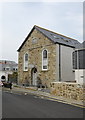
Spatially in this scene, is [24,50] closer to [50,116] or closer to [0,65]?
[50,116]

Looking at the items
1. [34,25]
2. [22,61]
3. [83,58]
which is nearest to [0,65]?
[22,61]

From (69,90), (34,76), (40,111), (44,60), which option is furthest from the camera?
(34,76)

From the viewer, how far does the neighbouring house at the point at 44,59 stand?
780 inches

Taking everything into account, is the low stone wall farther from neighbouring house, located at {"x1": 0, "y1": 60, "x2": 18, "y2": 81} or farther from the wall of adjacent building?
neighbouring house, located at {"x1": 0, "y1": 60, "x2": 18, "y2": 81}

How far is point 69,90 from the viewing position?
11.8 meters

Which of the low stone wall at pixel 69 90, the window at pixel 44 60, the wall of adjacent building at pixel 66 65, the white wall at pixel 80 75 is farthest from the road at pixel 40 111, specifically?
the window at pixel 44 60

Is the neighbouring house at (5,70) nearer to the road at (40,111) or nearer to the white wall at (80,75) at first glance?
the white wall at (80,75)

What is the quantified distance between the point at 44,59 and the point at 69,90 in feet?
33.0

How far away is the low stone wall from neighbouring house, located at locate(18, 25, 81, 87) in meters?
5.81

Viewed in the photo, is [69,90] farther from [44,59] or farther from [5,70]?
[5,70]

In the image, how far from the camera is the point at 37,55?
22.3 m

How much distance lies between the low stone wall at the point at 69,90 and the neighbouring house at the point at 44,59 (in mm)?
5809

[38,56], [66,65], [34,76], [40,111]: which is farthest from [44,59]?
[40,111]

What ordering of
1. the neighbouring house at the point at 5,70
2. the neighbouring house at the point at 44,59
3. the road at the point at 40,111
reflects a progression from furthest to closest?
1. the neighbouring house at the point at 5,70
2. the neighbouring house at the point at 44,59
3. the road at the point at 40,111
